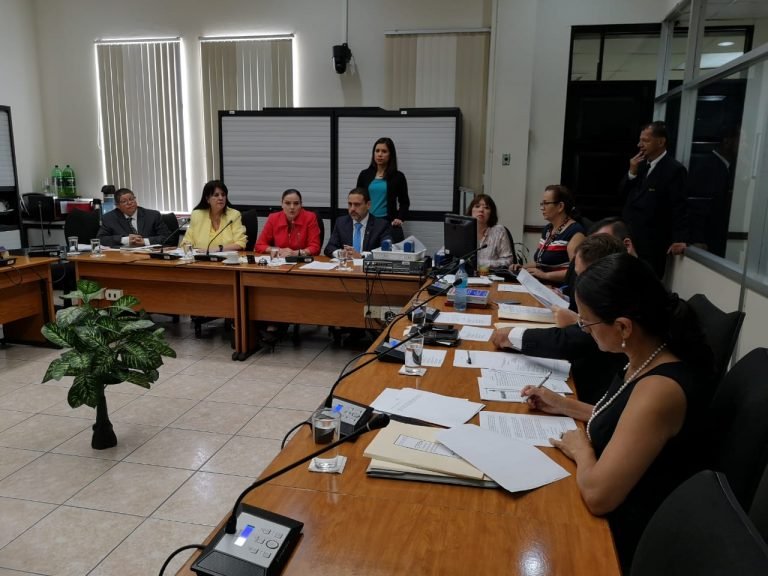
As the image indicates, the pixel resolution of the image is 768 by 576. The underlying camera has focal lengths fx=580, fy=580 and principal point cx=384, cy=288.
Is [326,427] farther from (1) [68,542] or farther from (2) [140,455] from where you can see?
(2) [140,455]

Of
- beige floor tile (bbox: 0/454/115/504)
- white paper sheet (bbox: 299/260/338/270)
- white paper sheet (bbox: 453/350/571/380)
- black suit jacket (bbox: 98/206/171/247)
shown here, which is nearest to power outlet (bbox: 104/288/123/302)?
black suit jacket (bbox: 98/206/171/247)

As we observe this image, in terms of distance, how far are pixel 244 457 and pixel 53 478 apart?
2.68ft

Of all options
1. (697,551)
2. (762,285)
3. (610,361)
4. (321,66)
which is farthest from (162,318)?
(697,551)

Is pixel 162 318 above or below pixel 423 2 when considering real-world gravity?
below

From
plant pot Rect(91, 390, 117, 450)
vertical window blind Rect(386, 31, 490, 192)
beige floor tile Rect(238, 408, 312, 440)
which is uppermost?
vertical window blind Rect(386, 31, 490, 192)

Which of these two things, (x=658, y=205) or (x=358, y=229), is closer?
(x=658, y=205)

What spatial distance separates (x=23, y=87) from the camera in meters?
6.56

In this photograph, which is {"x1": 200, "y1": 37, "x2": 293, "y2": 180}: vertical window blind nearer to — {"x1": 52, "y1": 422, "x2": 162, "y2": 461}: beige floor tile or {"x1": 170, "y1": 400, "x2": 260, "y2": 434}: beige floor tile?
{"x1": 170, "y1": 400, "x2": 260, "y2": 434}: beige floor tile

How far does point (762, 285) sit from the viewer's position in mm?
2783

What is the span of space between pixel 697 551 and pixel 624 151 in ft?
18.3

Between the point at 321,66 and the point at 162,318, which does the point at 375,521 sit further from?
the point at 321,66

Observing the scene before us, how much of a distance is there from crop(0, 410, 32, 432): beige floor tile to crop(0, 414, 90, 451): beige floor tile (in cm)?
4

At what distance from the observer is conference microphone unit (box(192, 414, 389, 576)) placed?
942mm

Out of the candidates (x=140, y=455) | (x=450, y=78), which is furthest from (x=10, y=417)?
(x=450, y=78)
